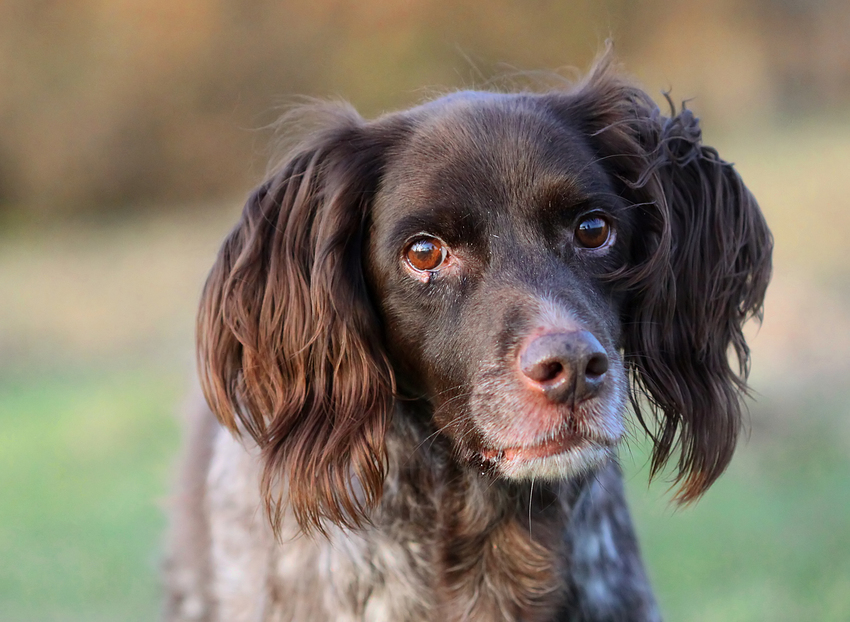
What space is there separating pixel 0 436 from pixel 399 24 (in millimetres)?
9459

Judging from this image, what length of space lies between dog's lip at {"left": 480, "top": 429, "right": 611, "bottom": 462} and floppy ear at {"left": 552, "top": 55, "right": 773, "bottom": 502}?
19.0 inches

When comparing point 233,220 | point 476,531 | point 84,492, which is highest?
point 476,531

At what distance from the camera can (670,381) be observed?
8.46 ft

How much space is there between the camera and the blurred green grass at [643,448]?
4648mm

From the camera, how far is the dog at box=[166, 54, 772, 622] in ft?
7.61

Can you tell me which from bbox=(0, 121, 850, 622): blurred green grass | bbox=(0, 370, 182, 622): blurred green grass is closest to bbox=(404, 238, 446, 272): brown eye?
bbox=(0, 121, 850, 622): blurred green grass

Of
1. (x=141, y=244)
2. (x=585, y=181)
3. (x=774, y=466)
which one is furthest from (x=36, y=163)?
(x=585, y=181)

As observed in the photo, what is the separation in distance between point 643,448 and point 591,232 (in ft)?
2.64

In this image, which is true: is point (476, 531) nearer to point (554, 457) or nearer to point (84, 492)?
point (554, 457)

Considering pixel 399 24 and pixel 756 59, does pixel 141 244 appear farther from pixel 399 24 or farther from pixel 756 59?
pixel 756 59

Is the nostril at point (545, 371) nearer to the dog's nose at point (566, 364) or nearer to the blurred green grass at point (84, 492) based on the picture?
the dog's nose at point (566, 364)

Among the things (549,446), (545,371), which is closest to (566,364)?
(545,371)

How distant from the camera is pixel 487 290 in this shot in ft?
7.42

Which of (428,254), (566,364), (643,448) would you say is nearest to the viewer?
(566,364)
